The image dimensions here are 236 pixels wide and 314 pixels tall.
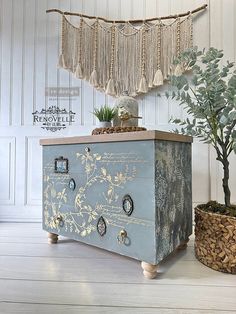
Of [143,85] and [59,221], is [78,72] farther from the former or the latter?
[59,221]

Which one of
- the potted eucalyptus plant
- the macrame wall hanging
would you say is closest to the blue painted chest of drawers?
the potted eucalyptus plant

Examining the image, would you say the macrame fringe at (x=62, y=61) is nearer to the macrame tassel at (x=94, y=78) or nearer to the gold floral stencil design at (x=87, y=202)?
the macrame tassel at (x=94, y=78)

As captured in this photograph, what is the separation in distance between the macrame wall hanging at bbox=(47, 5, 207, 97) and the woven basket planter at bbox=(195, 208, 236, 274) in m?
0.81

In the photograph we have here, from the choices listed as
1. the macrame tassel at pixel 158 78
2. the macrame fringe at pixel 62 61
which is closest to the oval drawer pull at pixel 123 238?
the macrame tassel at pixel 158 78

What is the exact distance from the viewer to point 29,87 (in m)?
1.52

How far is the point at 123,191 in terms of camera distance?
861mm

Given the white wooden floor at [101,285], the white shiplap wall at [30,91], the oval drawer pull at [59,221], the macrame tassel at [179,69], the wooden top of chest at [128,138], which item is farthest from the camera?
the white shiplap wall at [30,91]

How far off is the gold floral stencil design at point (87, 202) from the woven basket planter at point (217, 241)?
9.9 inches

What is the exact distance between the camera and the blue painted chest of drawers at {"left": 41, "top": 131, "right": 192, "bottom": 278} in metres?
0.80

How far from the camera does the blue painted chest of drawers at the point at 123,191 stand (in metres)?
0.80

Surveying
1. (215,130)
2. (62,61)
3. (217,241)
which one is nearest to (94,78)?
(62,61)

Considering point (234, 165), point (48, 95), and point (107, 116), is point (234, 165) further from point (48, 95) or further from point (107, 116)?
point (48, 95)

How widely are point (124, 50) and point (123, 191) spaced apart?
3.04 ft

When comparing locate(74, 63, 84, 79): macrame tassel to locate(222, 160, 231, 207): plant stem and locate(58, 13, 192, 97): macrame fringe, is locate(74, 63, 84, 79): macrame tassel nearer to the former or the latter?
locate(58, 13, 192, 97): macrame fringe
